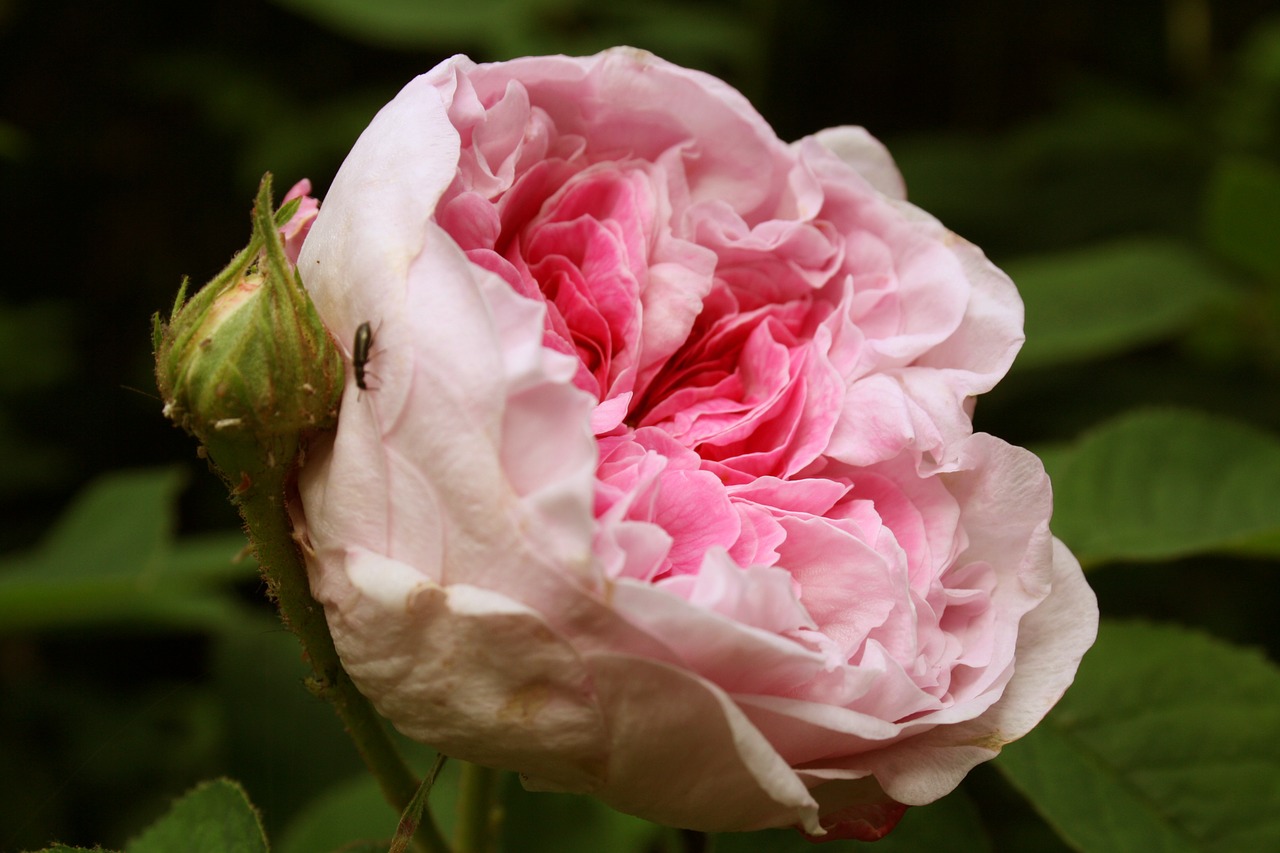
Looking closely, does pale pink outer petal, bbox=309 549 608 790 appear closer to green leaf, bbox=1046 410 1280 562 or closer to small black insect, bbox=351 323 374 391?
small black insect, bbox=351 323 374 391

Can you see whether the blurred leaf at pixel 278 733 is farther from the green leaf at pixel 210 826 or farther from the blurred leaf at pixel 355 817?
the green leaf at pixel 210 826

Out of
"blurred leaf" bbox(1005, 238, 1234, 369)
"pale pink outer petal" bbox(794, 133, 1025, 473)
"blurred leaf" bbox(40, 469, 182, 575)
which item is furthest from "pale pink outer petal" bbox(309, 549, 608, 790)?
"blurred leaf" bbox(1005, 238, 1234, 369)

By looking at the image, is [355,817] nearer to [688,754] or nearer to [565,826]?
[565,826]

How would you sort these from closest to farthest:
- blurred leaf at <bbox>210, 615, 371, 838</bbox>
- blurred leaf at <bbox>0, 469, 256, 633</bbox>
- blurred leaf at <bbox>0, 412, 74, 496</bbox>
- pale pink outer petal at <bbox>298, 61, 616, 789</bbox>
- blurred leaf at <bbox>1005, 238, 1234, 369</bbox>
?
pale pink outer petal at <bbox>298, 61, 616, 789</bbox> < blurred leaf at <bbox>0, 469, 256, 633</bbox> < blurred leaf at <bbox>210, 615, 371, 838</bbox> < blurred leaf at <bbox>1005, 238, 1234, 369</bbox> < blurred leaf at <bbox>0, 412, 74, 496</bbox>

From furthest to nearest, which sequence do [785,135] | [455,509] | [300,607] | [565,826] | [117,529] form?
1. [785,135]
2. [117,529]
3. [565,826]
4. [300,607]
5. [455,509]

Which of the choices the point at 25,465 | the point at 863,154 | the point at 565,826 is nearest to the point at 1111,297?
the point at 863,154

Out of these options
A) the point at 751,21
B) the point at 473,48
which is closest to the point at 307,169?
the point at 473,48
